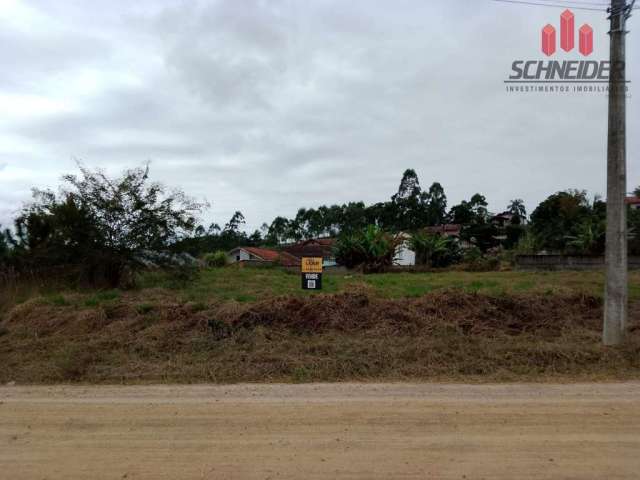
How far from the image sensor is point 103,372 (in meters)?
6.81

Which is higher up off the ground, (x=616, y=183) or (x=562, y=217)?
(x=562, y=217)

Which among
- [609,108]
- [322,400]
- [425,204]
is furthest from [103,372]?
[425,204]

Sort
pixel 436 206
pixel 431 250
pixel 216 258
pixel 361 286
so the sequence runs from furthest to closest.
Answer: pixel 436 206
pixel 216 258
pixel 431 250
pixel 361 286

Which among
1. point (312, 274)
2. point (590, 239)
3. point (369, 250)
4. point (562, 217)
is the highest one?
point (562, 217)

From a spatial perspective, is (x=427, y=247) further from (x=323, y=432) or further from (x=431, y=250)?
(x=323, y=432)

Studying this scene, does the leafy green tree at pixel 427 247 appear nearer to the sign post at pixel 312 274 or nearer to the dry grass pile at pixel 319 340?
the sign post at pixel 312 274

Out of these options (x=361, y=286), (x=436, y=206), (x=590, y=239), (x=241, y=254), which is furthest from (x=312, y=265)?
(x=436, y=206)

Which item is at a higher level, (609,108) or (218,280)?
(609,108)

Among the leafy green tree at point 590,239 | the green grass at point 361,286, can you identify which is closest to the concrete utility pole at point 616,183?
→ the green grass at point 361,286

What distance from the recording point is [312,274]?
40.4 feet

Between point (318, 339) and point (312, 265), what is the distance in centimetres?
456

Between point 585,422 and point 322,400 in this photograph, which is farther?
point 322,400

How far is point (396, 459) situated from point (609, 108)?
6471 millimetres

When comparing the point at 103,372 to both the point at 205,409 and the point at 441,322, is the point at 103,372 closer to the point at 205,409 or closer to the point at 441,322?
the point at 205,409
